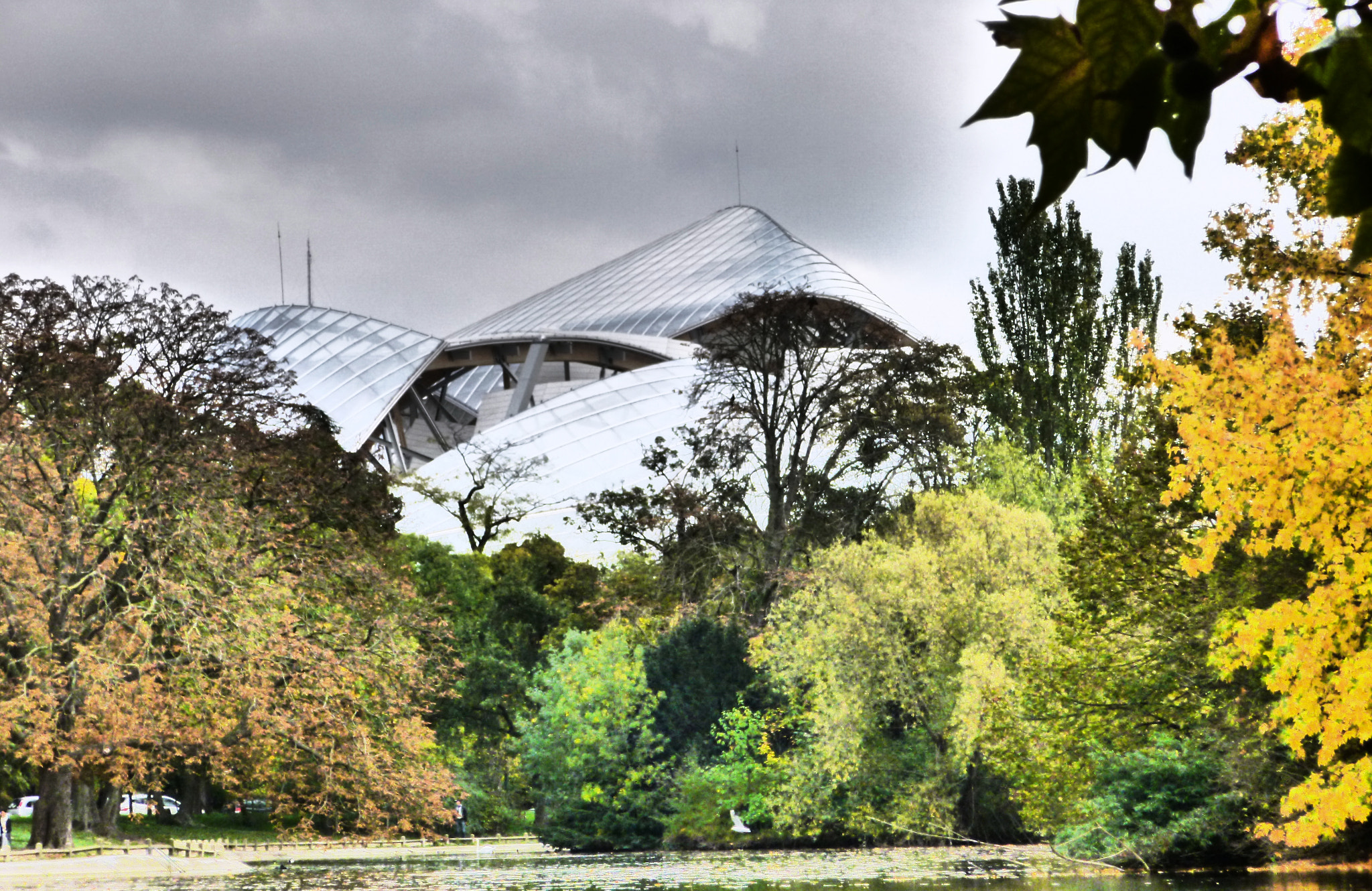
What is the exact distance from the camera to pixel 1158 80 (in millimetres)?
1063

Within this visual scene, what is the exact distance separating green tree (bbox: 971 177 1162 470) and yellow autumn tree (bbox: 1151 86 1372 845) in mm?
25547

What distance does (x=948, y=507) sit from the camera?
28.2m

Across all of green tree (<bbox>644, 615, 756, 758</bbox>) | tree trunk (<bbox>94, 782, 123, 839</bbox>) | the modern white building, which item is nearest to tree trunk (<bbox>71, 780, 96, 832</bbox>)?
tree trunk (<bbox>94, 782, 123, 839</bbox>)

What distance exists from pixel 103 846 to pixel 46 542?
4.22 meters

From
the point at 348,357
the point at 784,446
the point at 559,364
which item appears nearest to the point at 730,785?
the point at 784,446

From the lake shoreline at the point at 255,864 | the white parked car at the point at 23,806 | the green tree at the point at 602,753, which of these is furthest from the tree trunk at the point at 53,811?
the white parked car at the point at 23,806

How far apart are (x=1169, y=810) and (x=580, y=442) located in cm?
3901

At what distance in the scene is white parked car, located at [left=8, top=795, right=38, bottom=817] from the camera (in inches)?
1743

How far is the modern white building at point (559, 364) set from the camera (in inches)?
2124

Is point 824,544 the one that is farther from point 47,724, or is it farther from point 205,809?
point 205,809

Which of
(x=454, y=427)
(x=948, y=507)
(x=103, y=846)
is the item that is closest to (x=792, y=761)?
(x=948, y=507)

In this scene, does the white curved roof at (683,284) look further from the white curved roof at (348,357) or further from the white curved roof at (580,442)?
the white curved roof at (580,442)

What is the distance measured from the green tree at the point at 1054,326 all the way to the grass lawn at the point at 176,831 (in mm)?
21806

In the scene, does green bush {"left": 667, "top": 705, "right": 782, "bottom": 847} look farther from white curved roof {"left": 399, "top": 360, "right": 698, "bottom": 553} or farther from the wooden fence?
white curved roof {"left": 399, "top": 360, "right": 698, "bottom": 553}
